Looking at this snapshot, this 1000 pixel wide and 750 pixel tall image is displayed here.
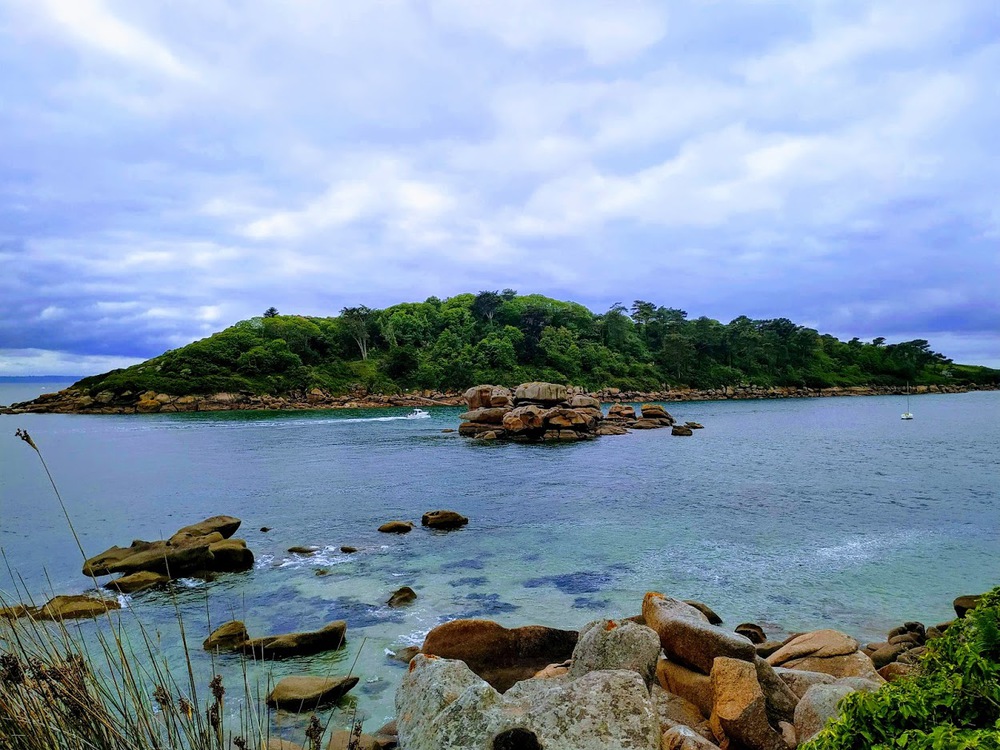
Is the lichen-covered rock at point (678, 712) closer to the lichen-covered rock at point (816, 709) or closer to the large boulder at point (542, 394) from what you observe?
the lichen-covered rock at point (816, 709)

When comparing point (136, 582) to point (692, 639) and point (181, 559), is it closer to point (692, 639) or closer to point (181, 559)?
point (181, 559)

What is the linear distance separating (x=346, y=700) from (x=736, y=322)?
145 metres

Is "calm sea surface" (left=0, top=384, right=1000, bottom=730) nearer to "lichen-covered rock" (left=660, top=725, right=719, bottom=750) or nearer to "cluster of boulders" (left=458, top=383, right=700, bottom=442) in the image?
"lichen-covered rock" (left=660, top=725, right=719, bottom=750)

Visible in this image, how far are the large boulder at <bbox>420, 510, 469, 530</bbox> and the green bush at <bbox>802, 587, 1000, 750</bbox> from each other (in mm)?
17437

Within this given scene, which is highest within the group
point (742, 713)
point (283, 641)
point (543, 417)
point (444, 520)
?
point (543, 417)

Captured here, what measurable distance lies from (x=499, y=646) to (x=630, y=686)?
14.9 feet

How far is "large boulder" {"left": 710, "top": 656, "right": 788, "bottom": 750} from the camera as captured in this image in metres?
5.59

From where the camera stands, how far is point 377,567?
50.6ft

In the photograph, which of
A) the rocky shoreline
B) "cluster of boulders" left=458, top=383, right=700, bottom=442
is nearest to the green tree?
the rocky shoreline

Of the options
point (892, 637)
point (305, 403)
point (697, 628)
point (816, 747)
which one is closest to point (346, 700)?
point (697, 628)

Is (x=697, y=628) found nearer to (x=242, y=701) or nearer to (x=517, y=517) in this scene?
(x=242, y=701)

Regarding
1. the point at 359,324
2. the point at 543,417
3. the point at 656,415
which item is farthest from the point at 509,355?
the point at 543,417

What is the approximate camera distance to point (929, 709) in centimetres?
297

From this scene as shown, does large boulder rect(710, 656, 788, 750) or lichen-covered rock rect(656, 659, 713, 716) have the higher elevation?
large boulder rect(710, 656, 788, 750)
